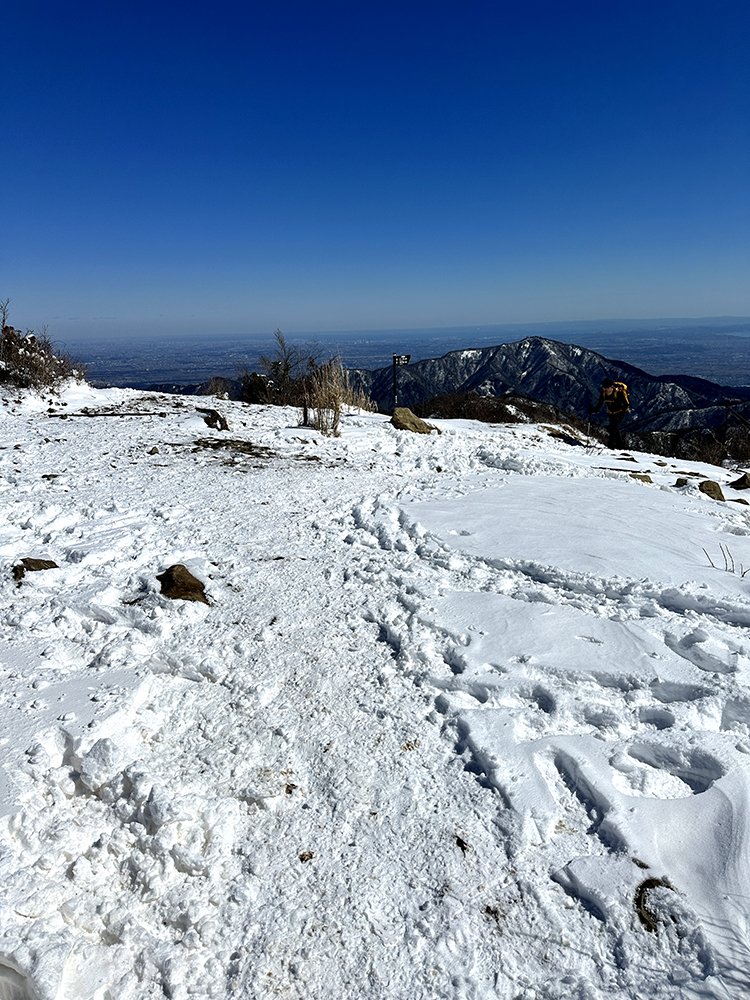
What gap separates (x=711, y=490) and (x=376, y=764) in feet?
23.2

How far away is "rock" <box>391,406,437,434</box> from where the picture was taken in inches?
439

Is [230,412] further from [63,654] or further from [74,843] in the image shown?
[74,843]

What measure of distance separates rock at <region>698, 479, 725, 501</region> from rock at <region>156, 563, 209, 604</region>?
6.78m

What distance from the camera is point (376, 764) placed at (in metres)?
2.46

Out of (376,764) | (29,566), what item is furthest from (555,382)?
(376,764)

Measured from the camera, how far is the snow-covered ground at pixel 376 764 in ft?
5.58

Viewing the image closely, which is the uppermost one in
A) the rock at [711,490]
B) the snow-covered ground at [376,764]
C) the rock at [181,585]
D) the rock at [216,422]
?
the rock at [216,422]

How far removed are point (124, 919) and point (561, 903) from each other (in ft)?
4.76

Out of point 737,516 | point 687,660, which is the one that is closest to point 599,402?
point 737,516

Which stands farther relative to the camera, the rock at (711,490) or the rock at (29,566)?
the rock at (711,490)

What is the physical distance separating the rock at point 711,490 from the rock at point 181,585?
22.2 ft

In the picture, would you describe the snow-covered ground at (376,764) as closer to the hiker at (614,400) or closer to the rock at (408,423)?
the rock at (408,423)

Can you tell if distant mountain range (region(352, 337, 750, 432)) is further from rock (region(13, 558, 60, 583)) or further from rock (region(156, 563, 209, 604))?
rock (region(156, 563, 209, 604))

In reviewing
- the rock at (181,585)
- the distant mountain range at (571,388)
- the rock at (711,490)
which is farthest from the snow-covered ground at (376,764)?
the distant mountain range at (571,388)
